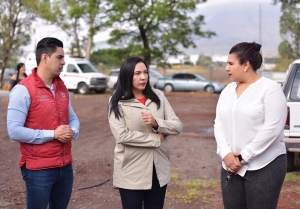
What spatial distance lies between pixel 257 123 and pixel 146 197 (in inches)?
48.4

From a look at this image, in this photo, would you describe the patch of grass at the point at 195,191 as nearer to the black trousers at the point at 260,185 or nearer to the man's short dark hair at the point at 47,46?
the black trousers at the point at 260,185

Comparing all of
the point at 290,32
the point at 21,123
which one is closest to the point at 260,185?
the point at 21,123

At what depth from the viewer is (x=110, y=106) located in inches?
166

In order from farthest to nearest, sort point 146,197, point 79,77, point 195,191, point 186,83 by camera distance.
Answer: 1. point 186,83
2. point 79,77
3. point 195,191
4. point 146,197

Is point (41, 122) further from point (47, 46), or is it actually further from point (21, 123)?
point (47, 46)

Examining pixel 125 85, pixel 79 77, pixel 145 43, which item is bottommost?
pixel 79 77

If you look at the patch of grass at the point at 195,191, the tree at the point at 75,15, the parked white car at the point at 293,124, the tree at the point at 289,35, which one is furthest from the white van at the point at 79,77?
the patch of grass at the point at 195,191

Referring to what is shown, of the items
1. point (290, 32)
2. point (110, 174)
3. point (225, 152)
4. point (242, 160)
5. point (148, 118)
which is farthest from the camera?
point (290, 32)

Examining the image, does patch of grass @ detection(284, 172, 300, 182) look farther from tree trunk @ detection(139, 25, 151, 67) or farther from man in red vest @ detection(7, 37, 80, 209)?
tree trunk @ detection(139, 25, 151, 67)

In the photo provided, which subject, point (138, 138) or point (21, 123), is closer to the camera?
point (21, 123)

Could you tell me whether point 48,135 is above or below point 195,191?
above

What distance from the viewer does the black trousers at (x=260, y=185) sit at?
3680mm

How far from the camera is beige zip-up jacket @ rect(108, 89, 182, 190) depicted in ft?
13.4

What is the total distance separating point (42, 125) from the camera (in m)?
3.88
